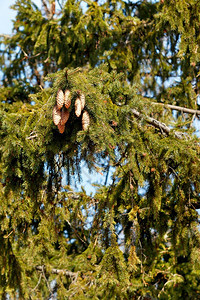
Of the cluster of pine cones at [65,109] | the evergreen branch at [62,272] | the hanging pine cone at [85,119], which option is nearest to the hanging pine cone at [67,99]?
the cluster of pine cones at [65,109]

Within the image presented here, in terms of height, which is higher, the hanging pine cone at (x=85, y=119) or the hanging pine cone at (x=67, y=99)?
the hanging pine cone at (x=67, y=99)

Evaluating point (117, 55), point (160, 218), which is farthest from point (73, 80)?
point (117, 55)

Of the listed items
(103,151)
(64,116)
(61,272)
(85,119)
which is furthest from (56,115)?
(61,272)

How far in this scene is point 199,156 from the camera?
406 cm

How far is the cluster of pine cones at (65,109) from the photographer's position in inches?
109

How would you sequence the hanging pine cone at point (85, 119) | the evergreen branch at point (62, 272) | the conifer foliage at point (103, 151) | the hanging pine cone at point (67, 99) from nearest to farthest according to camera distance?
the hanging pine cone at point (67, 99) < the hanging pine cone at point (85, 119) < the conifer foliage at point (103, 151) < the evergreen branch at point (62, 272)

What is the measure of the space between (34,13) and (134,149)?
4.47m

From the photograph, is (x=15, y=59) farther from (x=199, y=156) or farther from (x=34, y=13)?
(x=199, y=156)

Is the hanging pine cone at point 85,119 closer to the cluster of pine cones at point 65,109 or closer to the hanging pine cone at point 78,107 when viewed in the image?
the cluster of pine cones at point 65,109

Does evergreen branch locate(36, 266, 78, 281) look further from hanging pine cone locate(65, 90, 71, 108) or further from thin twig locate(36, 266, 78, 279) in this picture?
hanging pine cone locate(65, 90, 71, 108)

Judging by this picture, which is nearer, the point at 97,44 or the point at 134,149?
the point at 134,149

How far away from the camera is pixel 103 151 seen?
120 inches

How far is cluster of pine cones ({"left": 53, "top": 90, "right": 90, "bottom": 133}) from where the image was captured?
2.77m

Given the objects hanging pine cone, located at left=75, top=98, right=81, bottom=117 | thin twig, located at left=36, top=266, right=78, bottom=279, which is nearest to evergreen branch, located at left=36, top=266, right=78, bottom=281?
thin twig, located at left=36, top=266, right=78, bottom=279
